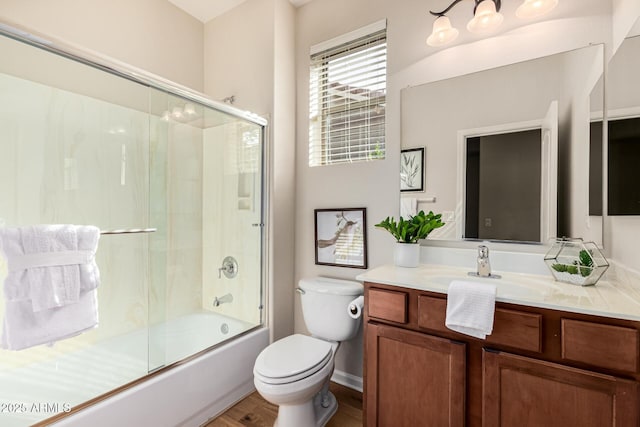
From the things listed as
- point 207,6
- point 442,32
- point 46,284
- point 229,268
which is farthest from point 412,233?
point 207,6

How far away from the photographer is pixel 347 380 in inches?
79.3

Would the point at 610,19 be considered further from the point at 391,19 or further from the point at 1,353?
the point at 1,353

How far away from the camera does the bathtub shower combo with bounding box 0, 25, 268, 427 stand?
1.45 metres

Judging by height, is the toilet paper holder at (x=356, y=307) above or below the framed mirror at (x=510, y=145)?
below

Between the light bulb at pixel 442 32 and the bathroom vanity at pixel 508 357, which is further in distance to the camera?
the light bulb at pixel 442 32

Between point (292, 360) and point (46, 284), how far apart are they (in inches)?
43.3

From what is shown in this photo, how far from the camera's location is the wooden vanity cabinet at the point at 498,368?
952 millimetres

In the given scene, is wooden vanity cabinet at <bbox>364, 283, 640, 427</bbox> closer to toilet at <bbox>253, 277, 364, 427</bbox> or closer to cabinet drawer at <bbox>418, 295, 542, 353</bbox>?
cabinet drawer at <bbox>418, 295, 542, 353</bbox>

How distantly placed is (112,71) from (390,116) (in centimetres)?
154

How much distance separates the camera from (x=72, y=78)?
1752 millimetres

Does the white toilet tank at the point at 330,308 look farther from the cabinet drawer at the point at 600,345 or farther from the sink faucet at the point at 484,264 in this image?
the cabinet drawer at the point at 600,345

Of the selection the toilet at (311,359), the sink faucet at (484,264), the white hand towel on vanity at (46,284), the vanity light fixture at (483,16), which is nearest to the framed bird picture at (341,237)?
the toilet at (311,359)

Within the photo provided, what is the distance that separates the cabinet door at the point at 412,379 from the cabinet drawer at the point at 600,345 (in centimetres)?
Result: 35

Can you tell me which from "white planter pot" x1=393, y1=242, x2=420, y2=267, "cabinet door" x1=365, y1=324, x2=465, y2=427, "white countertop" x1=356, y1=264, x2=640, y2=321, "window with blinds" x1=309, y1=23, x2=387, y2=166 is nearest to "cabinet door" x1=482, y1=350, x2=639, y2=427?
"cabinet door" x1=365, y1=324, x2=465, y2=427
